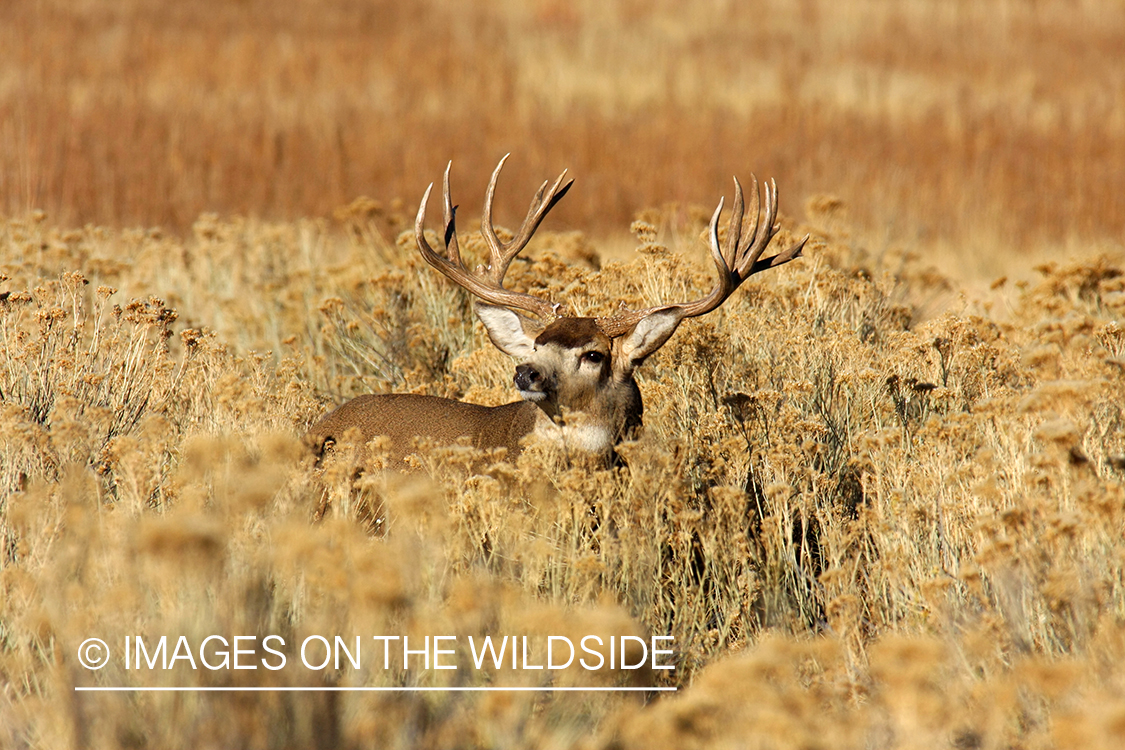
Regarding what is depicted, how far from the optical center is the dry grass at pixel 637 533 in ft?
8.76

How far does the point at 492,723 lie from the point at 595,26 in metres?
19.5

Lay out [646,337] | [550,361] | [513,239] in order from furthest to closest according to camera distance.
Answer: [513,239] → [646,337] → [550,361]

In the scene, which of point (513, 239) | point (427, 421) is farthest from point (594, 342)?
point (513, 239)

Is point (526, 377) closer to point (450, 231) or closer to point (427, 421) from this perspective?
point (427, 421)

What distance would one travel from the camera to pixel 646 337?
211 inches

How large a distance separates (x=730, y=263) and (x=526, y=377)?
4.43ft

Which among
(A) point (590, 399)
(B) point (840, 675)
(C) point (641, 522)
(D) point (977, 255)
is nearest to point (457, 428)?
(A) point (590, 399)

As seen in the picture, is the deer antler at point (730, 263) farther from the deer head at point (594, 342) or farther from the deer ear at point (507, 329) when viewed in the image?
the deer ear at point (507, 329)

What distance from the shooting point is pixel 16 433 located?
154 inches

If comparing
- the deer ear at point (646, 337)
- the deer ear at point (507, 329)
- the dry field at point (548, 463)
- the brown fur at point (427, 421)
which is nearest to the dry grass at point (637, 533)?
the dry field at point (548, 463)

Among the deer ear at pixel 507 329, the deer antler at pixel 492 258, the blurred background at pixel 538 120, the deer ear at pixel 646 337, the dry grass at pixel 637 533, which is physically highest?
the blurred background at pixel 538 120

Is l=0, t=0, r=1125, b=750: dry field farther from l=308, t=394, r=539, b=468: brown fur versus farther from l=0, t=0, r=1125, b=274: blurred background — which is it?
l=308, t=394, r=539, b=468: brown fur

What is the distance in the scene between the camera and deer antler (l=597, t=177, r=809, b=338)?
5379 millimetres

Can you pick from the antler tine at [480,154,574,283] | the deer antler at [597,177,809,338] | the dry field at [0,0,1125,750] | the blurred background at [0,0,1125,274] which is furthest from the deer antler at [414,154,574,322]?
the blurred background at [0,0,1125,274]
